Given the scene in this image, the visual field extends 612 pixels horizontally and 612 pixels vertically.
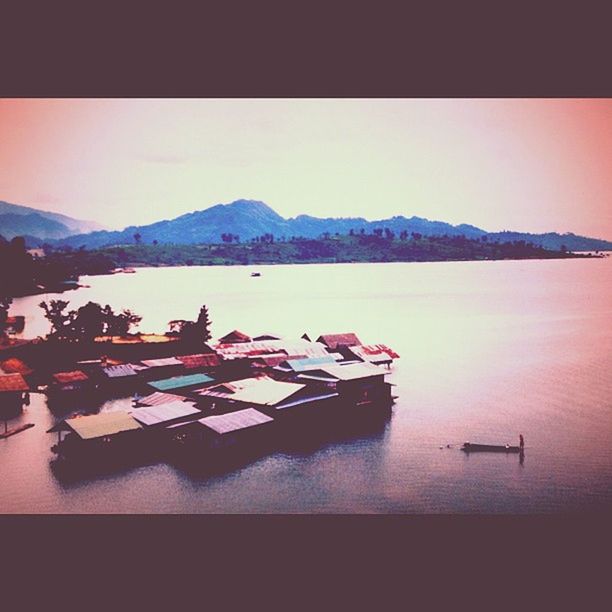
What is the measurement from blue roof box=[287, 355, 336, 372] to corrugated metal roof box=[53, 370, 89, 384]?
11.0 ft

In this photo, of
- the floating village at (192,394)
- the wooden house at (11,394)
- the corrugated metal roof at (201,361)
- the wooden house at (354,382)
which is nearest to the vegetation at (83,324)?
the floating village at (192,394)

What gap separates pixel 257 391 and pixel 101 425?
82.4 inches

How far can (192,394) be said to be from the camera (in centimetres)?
797

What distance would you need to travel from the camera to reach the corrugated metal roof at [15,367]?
9.26m

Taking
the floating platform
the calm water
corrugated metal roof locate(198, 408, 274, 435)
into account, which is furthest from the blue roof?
the floating platform

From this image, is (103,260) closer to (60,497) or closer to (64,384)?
(64,384)

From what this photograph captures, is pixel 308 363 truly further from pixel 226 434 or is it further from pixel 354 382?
pixel 226 434

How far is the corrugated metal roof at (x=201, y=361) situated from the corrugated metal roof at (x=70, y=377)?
1580 mm

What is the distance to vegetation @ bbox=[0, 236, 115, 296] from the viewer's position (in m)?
14.0

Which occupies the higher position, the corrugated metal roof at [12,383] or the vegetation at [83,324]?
the vegetation at [83,324]

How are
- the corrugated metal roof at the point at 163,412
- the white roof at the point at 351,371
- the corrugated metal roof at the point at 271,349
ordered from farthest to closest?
the corrugated metal roof at the point at 271,349 → the white roof at the point at 351,371 → the corrugated metal roof at the point at 163,412

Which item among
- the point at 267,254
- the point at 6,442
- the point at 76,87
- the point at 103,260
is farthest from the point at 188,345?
the point at 267,254

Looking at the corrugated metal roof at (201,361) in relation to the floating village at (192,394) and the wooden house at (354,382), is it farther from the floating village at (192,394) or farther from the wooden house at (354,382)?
the wooden house at (354,382)

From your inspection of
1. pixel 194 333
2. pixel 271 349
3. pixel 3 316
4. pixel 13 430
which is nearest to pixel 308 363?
pixel 271 349
